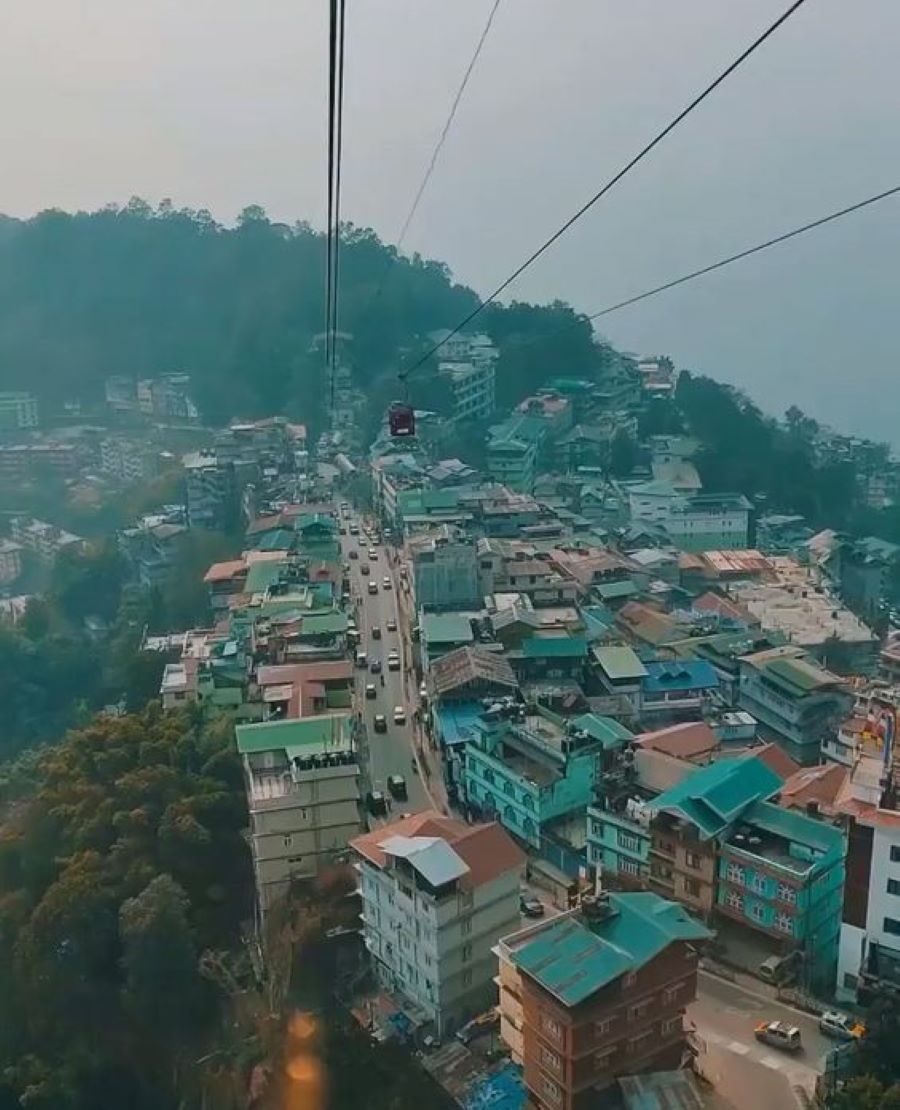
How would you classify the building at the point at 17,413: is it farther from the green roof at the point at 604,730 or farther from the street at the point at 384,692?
the green roof at the point at 604,730

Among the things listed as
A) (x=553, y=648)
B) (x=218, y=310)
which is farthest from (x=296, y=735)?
(x=218, y=310)

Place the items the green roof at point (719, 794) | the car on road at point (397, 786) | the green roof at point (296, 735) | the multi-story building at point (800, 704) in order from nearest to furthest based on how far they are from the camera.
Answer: the green roof at point (719, 794) → the green roof at point (296, 735) → the car on road at point (397, 786) → the multi-story building at point (800, 704)

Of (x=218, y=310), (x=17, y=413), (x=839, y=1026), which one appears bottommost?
(x=839, y=1026)

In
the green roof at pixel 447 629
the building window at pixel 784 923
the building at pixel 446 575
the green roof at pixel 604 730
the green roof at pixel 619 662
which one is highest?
the building at pixel 446 575

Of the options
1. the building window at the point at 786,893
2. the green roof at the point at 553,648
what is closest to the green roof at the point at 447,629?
the green roof at the point at 553,648

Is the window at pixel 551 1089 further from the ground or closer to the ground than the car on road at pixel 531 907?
further from the ground

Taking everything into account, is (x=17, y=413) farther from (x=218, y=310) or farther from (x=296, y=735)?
(x=296, y=735)
